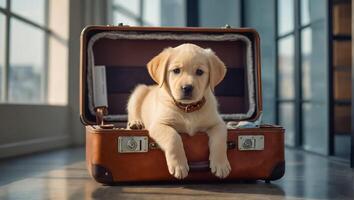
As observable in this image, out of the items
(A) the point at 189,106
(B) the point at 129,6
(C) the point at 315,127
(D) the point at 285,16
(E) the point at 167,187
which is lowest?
(E) the point at 167,187

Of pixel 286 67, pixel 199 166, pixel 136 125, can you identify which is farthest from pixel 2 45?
pixel 286 67

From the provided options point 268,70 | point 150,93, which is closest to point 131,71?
point 150,93

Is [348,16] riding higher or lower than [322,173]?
higher

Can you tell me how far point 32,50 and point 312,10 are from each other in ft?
7.39

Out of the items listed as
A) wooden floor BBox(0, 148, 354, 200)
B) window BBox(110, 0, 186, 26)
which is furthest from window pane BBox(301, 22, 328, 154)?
window BBox(110, 0, 186, 26)

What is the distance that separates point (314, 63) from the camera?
3.30m

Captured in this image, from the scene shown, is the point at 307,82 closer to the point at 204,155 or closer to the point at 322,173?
the point at 322,173

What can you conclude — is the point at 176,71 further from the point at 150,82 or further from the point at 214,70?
the point at 150,82

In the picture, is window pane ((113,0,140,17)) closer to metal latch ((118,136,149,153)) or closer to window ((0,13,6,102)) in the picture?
window ((0,13,6,102))

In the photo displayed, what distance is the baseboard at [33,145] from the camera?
2.81 metres

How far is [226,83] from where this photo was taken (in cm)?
231

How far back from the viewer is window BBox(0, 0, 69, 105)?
2982 millimetres

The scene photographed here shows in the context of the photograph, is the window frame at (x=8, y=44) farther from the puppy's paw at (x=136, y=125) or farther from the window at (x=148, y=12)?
the puppy's paw at (x=136, y=125)

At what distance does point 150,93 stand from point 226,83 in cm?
48
